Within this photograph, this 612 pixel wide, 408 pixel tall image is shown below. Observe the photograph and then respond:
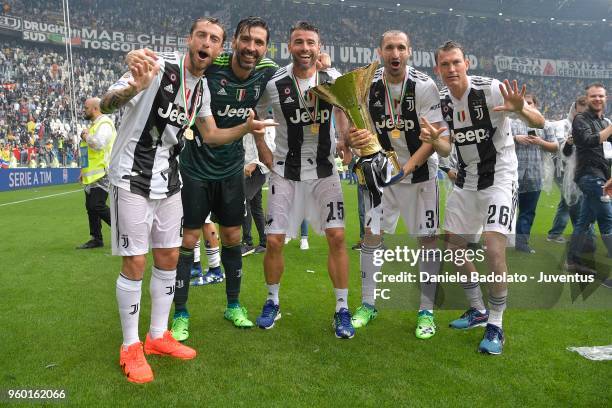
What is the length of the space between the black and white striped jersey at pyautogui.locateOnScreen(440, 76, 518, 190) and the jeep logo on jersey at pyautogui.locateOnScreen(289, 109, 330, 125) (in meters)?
0.96

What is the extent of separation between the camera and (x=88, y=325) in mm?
4145

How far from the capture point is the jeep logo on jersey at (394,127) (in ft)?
13.7

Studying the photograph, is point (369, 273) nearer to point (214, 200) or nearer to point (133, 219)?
point (214, 200)

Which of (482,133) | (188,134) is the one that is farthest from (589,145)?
(188,134)

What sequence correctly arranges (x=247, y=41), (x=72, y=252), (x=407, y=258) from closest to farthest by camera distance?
(x=247, y=41) < (x=407, y=258) < (x=72, y=252)

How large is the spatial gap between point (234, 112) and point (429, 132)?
153cm

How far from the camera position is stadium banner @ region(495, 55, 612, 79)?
44.4m

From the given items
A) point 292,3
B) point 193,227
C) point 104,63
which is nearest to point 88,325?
point 193,227

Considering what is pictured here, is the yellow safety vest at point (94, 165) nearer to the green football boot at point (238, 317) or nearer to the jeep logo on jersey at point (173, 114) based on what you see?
the green football boot at point (238, 317)

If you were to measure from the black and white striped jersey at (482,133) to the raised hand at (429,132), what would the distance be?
0.31m

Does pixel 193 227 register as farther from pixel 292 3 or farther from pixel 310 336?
pixel 292 3

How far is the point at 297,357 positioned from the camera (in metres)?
3.54

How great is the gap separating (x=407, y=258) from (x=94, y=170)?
16.0 feet

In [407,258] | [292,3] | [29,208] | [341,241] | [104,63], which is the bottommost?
[29,208]
